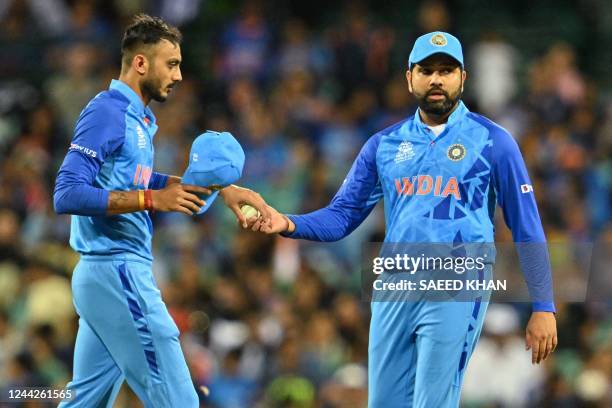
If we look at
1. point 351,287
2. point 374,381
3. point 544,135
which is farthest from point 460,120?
point 544,135

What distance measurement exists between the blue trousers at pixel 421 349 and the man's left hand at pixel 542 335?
0.28 metres

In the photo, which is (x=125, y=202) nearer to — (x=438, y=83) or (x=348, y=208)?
(x=348, y=208)

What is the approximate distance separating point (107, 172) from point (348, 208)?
141 centimetres

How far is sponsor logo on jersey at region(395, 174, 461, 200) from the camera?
6078 mm

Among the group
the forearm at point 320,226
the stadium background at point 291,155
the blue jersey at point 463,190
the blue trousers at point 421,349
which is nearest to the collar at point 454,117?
the blue jersey at point 463,190

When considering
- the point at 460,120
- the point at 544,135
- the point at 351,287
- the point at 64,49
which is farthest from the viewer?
the point at 64,49

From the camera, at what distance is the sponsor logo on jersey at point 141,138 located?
6188mm

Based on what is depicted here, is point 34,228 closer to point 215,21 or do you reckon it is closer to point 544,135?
point 215,21

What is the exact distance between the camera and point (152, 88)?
20.8 ft

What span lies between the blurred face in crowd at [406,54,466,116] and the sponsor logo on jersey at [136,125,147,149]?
1.47m

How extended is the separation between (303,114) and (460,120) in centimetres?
698

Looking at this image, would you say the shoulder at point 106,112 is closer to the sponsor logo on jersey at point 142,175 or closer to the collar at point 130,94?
the collar at point 130,94

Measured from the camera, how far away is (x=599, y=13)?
14695mm

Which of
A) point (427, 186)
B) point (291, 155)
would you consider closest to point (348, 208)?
point (427, 186)
